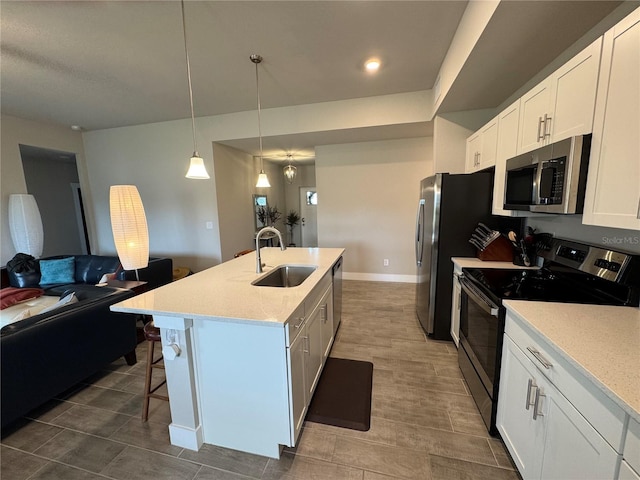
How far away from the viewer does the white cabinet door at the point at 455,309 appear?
238cm

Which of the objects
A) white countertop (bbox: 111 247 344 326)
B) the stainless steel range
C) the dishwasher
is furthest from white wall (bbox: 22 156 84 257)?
the stainless steel range

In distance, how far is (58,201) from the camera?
5914mm

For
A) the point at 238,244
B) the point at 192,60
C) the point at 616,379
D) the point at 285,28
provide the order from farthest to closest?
the point at 238,244 → the point at 192,60 → the point at 285,28 → the point at 616,379

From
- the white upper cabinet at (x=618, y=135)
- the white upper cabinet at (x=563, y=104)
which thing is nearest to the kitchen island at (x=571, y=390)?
the white upper cabinet at (x=618, y=135)

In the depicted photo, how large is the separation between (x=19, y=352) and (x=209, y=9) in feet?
8.68

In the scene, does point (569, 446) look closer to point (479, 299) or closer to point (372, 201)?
point (479, 299)

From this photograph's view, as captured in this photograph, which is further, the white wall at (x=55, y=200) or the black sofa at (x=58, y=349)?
the white wall at (x=55, y=200)

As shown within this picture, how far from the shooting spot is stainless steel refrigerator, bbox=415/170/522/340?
2418 mm

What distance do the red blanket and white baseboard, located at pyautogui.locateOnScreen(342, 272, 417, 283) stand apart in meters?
4.28

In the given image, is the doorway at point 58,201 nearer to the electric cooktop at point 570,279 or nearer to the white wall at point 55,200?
the white wall at point 55,200

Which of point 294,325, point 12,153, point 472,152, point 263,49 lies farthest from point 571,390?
point 12,153

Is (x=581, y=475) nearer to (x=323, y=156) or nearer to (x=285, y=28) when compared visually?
(x=285, y=28)

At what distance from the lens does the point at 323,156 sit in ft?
15.5

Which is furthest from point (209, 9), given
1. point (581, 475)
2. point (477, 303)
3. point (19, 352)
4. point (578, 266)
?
point (581, 475)
